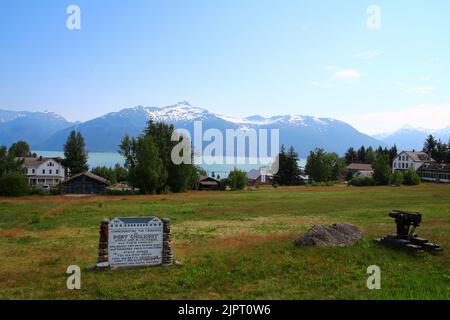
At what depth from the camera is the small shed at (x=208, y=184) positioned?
Result: 106 metres

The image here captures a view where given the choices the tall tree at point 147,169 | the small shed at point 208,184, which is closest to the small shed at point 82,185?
the tall tree at point 147,169

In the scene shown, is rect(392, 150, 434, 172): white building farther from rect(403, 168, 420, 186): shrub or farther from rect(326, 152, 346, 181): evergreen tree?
rect(403, 168, 420, 186): shrub

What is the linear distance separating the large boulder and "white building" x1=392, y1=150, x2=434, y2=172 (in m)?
127

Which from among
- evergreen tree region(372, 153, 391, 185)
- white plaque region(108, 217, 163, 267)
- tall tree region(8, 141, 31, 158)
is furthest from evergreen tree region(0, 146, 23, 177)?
evergreen tree region(372, 153, 391, 185)

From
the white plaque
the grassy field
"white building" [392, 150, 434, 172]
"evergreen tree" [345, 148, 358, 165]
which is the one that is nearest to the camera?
the grassy field

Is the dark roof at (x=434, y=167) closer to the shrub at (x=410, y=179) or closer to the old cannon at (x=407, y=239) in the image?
the shrub at (x=410, y=179)

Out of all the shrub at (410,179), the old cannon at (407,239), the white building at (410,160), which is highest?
the white building at (410,160)

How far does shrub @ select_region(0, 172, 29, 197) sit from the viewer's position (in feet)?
233

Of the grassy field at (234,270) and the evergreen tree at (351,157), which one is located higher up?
the evergreen tree at (351,157)

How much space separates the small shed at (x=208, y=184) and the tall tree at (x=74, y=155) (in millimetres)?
38917

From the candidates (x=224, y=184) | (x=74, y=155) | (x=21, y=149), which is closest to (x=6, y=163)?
(x=74, y=155)

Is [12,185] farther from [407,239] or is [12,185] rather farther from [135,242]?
[407,239]
